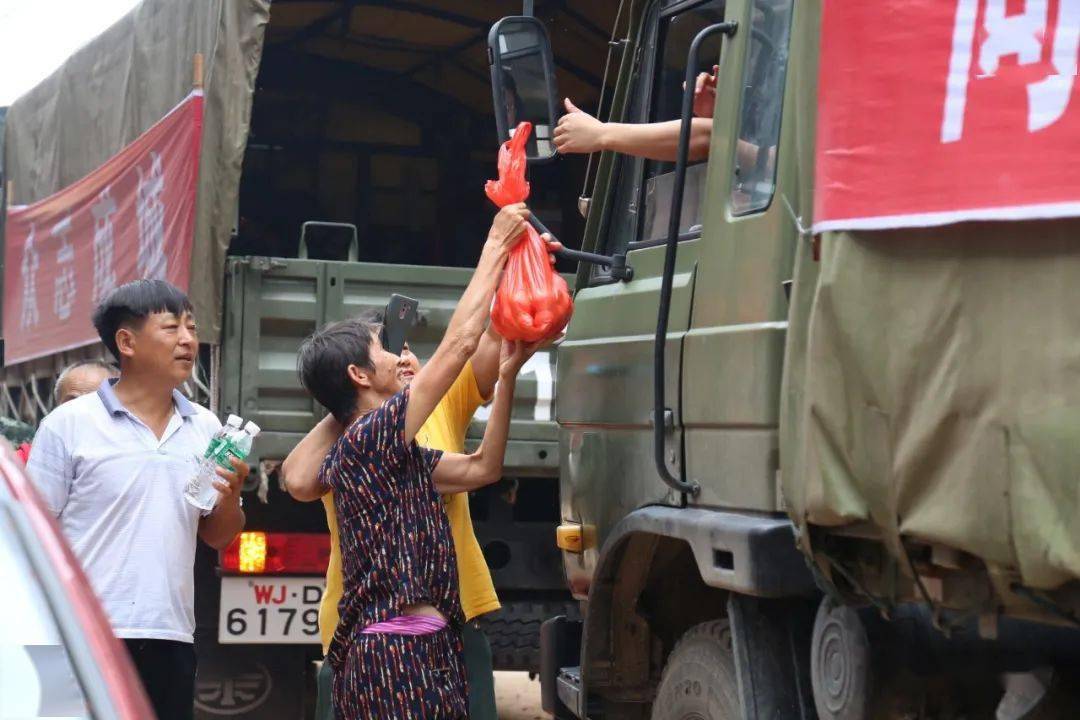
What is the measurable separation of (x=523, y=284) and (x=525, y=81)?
0.50m

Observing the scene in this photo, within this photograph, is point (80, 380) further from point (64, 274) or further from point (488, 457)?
point (64, 274)

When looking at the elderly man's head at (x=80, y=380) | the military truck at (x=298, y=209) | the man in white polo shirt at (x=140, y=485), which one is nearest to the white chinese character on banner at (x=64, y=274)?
the military truck at (x=298, y=209)

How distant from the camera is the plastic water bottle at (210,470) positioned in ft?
12.6

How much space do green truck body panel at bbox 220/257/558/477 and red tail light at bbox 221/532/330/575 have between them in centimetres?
34

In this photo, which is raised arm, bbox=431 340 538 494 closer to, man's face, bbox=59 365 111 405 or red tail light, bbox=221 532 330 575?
man's face, bbox=59 365 111 405

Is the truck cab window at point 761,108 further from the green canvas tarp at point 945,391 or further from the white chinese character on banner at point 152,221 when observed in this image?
the white chinese character on banner at point 152,221

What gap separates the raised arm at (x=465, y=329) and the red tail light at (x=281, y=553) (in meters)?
2.50

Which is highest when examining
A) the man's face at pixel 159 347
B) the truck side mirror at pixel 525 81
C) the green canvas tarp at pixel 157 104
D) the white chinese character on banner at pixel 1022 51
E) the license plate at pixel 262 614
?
the green canvas tarp at pixel 157 104

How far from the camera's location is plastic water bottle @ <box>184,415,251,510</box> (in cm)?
384

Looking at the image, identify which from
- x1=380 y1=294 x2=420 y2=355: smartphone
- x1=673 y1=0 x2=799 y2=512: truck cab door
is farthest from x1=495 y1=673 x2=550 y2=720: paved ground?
x1=673 y1=0 x2=799 y2=512: truck cab door

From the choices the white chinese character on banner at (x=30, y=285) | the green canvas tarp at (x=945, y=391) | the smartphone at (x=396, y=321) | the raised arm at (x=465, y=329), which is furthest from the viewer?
the white chinese character on banner at (x=30, y=285)

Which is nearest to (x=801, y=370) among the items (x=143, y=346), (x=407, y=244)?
(x=143, y=346)

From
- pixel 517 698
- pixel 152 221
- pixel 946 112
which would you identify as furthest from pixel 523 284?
pixel 517 698

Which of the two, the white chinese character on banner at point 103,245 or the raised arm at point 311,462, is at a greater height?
the white chinese character on banner at point 103,245
